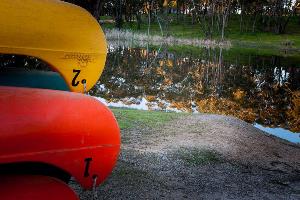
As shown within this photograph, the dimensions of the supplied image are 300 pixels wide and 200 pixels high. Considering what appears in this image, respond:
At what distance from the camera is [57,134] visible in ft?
12.2

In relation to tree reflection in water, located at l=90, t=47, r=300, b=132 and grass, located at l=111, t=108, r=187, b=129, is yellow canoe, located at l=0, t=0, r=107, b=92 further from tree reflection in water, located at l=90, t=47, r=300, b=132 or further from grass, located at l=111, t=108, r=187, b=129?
tree reflection in water, located at l=90, t=47, r=300, b=132

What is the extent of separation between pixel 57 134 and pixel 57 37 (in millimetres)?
1684

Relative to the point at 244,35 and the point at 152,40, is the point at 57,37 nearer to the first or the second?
the point at 152,40

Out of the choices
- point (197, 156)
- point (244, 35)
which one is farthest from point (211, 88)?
point (244, 35)

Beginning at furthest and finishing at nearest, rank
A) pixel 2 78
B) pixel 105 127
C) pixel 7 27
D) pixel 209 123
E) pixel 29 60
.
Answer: pixel 209 123 → pixel 29 60 → pixel 2 78 → pixel 7 27 → pixel 105 127

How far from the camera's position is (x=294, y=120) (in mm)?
14047

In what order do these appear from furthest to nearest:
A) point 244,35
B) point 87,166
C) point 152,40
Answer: point 244,35
point 152,40
point 87,166

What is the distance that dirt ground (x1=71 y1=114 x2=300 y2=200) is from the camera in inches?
229

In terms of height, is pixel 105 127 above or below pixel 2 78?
below

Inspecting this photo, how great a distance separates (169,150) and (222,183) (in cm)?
141

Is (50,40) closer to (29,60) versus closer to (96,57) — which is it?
(96,57)

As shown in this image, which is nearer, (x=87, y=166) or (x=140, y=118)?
(x=87, y=166)

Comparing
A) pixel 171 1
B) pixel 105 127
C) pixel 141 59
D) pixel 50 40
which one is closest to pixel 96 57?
pixel 50 40

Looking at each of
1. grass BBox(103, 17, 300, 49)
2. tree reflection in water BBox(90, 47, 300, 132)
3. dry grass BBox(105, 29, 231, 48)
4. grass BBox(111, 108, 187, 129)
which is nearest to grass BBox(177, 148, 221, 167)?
grass BBox(111, 108, 187, 129)
